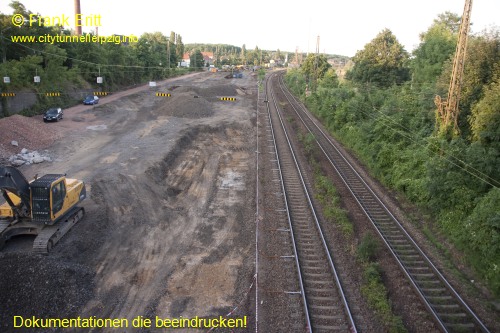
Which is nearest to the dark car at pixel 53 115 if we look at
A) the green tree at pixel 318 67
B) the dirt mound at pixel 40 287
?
the dirt mound at pixel 40 287

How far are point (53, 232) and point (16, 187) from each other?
2.16m

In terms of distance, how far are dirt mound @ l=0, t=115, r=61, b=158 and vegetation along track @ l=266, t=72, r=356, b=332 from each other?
18.5m

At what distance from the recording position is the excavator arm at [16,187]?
12664 mm

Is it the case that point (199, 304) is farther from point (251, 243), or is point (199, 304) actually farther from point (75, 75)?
point (75, 75)

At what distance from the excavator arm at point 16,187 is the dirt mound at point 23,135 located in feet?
41.8

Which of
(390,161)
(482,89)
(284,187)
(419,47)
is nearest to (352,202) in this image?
(284,187)

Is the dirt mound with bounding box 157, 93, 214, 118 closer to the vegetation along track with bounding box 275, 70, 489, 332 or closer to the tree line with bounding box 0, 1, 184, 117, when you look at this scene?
the tree line with bounding box 0, 1, 184, 117

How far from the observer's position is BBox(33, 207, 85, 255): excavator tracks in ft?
43.5

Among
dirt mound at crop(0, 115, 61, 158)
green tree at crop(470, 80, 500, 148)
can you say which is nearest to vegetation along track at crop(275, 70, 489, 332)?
green tree at crop(470, 80, 500, 148)

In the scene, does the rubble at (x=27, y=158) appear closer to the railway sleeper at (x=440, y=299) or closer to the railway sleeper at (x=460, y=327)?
the railway sleeper at (x=440, y=299)

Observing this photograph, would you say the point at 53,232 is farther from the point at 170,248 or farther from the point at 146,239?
the point at 170,248

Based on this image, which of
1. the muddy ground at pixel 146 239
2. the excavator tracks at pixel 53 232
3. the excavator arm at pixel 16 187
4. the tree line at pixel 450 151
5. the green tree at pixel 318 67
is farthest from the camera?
the green tree at pixel 318 67

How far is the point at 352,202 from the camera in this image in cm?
1880

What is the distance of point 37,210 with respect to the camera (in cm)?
1373
